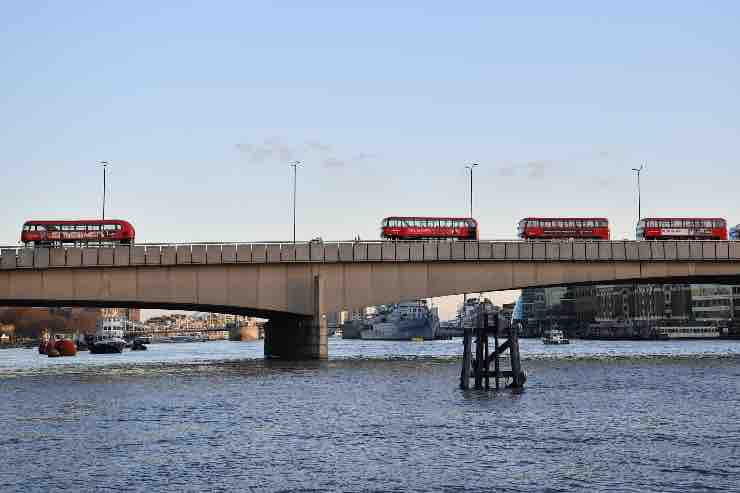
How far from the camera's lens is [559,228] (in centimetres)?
11681

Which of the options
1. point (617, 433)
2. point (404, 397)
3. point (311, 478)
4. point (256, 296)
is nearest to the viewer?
point (311, 478)

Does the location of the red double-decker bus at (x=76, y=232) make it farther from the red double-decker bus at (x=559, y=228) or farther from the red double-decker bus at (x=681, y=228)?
the red double-decker bus at (x=681, y=228)

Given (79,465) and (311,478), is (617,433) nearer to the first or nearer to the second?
(311,478)

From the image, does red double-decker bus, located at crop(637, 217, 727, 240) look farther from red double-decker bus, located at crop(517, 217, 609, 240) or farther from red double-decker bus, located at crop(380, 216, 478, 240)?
red double-decker bus, located at crop(380, 216, 478, 240)

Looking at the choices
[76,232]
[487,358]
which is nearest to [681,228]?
[487,358]

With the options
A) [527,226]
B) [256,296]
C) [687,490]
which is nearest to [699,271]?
[527,226]

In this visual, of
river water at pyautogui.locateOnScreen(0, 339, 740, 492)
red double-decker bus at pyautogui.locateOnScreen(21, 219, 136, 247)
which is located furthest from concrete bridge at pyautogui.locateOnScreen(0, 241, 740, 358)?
river water at pyautogui.locateOnScreen(0, 339, 740, 492)

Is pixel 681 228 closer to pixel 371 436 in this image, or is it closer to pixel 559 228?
pixel 559 228

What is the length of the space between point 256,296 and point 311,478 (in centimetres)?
6361

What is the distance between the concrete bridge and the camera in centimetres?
9331

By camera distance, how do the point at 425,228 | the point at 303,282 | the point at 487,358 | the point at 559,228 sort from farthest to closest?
1. the point at 559,228
2. the point at 425,228
3. the point at 303,282
4. the point at 487,358

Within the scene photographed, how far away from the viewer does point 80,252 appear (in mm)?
92625

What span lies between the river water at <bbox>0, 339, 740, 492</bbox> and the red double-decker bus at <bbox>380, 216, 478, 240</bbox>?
33874 mm

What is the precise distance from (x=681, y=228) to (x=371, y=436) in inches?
3213
